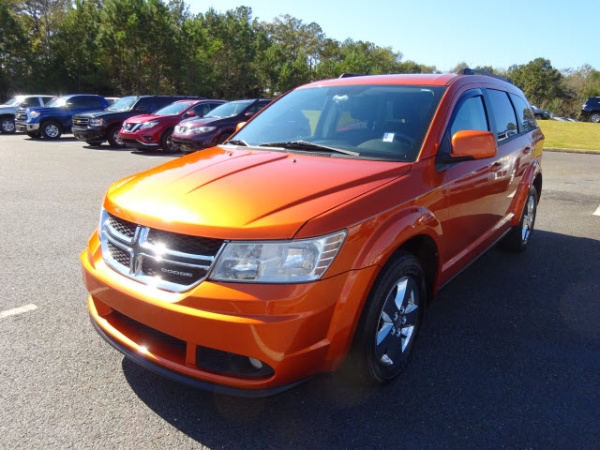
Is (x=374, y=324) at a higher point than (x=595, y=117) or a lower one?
lower

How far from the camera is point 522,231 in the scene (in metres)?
4.89

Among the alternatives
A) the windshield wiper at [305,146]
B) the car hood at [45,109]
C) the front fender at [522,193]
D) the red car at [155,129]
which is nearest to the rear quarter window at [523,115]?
the front fender at [522,193]

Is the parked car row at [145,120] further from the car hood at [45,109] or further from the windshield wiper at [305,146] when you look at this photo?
the windshield wiper at [305,146]

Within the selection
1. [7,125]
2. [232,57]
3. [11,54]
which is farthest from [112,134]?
[232,57]

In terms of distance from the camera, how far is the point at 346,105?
358cm

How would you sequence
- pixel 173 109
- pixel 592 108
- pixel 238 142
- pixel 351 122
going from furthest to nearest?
1. pixel 592 108
2. pixel 173 109
3. pixel 238 142
4. pixel 351 122

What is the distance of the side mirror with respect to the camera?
9.25 ft

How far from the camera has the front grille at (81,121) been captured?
15109mm

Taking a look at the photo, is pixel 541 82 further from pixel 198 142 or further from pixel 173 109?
pixel 198 142

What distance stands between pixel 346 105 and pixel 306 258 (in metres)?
1.90

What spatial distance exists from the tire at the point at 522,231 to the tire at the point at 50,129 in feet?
58.3

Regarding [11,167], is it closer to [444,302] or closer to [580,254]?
[444,302]

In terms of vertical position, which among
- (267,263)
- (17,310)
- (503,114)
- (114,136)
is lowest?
(114,136)

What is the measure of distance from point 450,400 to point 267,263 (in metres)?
1.36
